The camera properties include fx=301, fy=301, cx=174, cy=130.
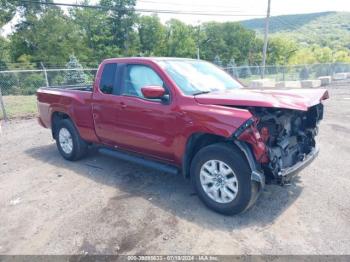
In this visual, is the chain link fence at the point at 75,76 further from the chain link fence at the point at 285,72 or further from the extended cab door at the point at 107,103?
the extended cab door at the point at 107,103

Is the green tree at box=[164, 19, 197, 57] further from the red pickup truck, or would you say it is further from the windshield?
the red pickup truck

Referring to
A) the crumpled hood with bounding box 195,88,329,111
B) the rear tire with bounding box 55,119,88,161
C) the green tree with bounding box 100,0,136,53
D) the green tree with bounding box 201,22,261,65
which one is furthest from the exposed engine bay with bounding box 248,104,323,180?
the green tree with bounding box 201,22,261,65

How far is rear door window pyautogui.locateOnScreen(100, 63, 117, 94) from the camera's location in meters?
4.78

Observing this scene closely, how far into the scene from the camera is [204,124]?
3.56 m

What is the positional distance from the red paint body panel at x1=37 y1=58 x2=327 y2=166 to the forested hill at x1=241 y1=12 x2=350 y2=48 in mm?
108568

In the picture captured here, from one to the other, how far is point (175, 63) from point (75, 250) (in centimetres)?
278

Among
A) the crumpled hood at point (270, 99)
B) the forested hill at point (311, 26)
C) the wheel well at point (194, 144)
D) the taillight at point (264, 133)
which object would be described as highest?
the forested hill at point (311, 26)

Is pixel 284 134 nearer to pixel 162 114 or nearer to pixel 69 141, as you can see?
pixel 162 114

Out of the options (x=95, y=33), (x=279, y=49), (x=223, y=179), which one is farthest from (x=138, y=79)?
(x=279, y=49)

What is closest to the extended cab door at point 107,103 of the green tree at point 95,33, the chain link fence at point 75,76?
the chain link fence at point 75,76

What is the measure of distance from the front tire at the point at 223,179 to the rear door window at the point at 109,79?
1.91 m

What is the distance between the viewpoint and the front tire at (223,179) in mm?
3402

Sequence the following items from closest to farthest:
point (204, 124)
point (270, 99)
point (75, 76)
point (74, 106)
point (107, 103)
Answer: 1. point (270, 99)
2. point (204, 124)
3. point (107, 103)
4. point (74, 106)
5. point (75, 76)

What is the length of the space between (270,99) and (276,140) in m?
0.54
